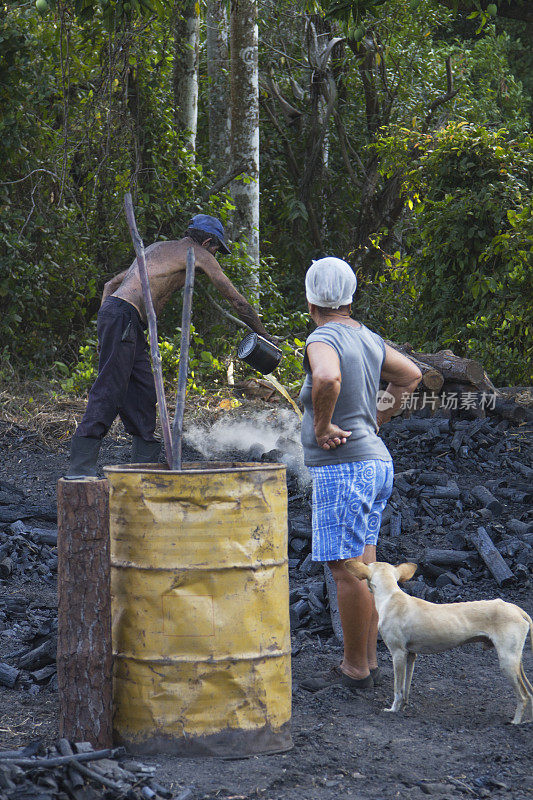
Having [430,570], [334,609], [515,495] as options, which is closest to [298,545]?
[430,570]

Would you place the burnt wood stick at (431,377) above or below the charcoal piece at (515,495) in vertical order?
above

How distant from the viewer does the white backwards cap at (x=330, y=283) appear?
3.68 meters

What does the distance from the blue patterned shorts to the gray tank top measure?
1.6 inches

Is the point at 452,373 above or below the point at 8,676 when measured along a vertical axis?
above

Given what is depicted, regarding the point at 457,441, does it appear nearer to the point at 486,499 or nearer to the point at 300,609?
the point at 486,499

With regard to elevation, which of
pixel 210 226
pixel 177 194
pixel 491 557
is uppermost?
pixel 177 194

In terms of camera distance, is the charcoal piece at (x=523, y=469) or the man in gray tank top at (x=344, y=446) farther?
the charcoal piece at (x=523, y=469)

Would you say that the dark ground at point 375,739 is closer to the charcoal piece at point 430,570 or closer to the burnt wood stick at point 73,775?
the burnt wood stick at point 73,775

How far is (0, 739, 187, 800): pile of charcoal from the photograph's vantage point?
8.78 feet

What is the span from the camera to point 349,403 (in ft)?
12.3

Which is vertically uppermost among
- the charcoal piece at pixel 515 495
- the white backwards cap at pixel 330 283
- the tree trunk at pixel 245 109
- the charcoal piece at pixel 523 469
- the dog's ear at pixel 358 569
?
the tree trunk at pixel 245 109

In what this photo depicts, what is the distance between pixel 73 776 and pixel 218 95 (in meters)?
13.0

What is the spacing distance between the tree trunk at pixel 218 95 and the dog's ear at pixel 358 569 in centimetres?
1114

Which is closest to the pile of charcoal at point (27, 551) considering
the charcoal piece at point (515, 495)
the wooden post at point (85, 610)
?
the wooden post at point (85, 610)
